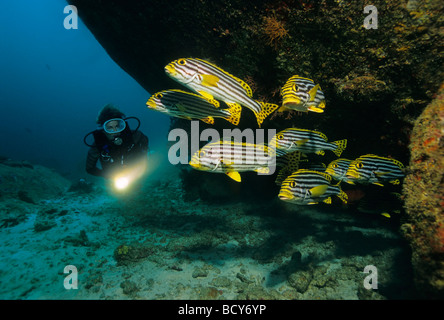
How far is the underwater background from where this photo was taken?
9.10 feet

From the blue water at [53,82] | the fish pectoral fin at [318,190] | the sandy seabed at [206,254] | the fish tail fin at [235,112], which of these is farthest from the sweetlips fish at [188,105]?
the blue water at [53,82]

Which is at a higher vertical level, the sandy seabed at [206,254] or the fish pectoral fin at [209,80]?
the fish pectoral fin at [209,80]

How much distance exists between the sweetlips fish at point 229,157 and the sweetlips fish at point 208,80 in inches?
23.4

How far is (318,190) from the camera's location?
2.80 metres

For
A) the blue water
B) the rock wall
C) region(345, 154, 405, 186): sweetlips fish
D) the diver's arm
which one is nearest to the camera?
the rock wall

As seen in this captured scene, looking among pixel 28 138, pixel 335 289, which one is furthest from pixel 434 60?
pixel 28 138

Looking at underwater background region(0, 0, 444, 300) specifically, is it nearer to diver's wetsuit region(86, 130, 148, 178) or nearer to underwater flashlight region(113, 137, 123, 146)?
diver's wetsuit region(86, 130, 148, 178)

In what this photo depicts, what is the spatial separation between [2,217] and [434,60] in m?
10.3

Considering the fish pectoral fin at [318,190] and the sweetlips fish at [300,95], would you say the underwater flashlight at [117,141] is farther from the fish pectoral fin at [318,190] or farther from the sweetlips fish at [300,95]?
the fish pectoral fin at [318,190]

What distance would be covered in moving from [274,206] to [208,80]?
5134mm

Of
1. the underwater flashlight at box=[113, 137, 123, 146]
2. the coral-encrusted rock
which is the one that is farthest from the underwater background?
the underwater flashlight at box=[113, 137, 123, 146]

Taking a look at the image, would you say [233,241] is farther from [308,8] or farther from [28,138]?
[28,138]

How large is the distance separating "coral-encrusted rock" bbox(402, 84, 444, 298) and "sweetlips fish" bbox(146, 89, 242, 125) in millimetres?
2408

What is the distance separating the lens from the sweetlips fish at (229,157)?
2.50 metres
